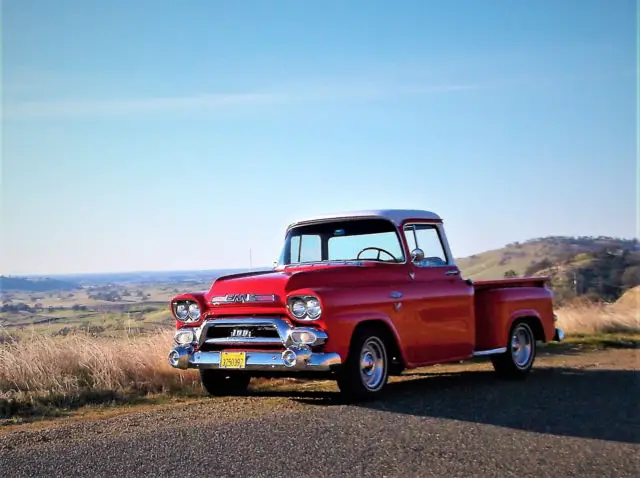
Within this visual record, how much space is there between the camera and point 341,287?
927 centimetres

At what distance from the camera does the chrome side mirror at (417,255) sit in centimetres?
1049

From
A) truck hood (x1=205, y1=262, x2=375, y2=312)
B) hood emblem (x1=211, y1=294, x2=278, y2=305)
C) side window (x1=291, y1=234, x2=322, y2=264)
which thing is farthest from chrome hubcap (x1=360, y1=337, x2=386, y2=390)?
side window (x1=291, y1=234, x2=322, y2=264)

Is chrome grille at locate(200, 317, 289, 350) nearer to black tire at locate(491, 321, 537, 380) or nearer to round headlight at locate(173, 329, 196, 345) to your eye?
round headlight at locate(173, 329, 196, 345)

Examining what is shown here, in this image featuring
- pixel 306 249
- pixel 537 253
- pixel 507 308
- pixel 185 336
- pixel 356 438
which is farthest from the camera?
pixel 537 253

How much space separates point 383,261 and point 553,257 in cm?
3749

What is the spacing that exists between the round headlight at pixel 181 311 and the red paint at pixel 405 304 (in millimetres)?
116

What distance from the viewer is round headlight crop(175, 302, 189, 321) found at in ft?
32.8

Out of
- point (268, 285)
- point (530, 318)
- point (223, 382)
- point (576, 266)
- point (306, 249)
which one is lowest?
point (223, 382)

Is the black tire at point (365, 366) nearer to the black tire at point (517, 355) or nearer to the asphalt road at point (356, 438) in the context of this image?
the asphalt road at point (356, 438)

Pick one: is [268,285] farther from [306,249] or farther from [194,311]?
[306,249]

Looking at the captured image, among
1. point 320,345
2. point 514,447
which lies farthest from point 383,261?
point 514,447

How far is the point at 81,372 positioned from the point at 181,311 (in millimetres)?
2375

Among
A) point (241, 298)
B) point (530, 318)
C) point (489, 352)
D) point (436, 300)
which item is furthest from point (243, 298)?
point (530, 318)

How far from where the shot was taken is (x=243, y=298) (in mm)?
9430
